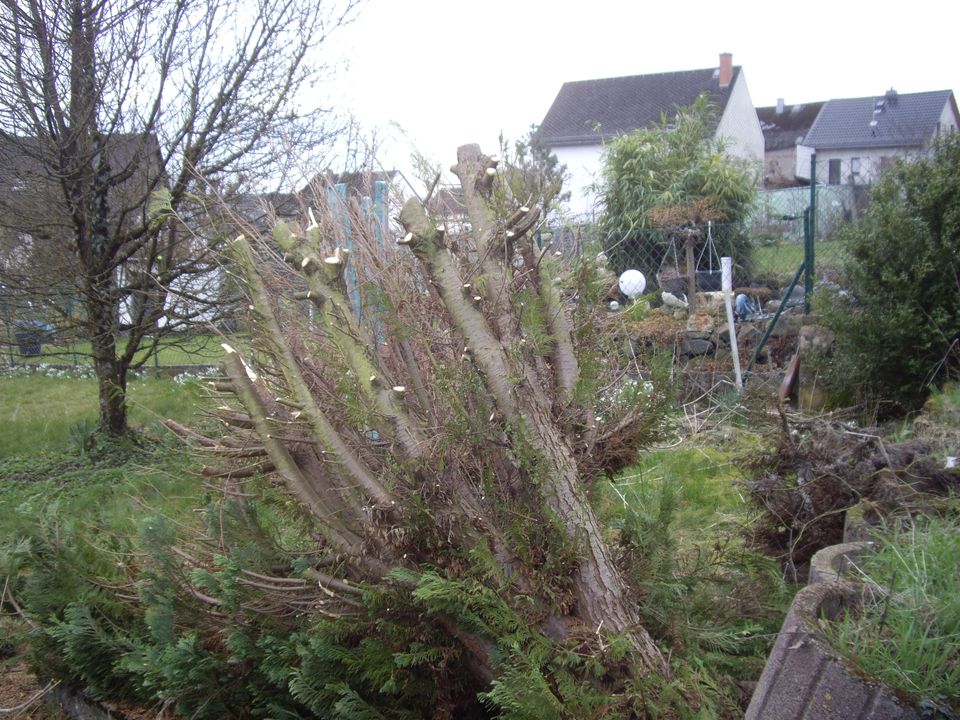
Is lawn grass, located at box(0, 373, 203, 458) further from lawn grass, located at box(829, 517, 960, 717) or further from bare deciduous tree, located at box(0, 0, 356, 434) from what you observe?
lawn grass, located at box(829, 517, 960, 717)

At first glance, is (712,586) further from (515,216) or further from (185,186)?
(185,186)

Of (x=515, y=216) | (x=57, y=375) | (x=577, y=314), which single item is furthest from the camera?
(x=57, y=375)

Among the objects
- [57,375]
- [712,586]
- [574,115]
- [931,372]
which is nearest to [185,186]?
[712,586]

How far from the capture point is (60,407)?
10.5 meters

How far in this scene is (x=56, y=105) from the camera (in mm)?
6809

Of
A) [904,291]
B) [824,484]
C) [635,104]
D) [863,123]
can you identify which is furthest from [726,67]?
[824,484]

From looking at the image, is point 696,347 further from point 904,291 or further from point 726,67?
point 726,67

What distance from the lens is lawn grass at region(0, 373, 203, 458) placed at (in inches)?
320

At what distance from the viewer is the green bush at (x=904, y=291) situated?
6.56 m

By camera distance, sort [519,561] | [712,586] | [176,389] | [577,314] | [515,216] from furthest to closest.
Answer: [176,389]
[712,586]
[577,314]
[515,216]
[519,561]

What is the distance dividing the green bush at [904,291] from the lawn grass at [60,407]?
5.52m

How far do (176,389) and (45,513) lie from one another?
700cm

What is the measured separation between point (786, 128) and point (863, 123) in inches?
407

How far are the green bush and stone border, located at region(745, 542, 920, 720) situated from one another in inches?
197
